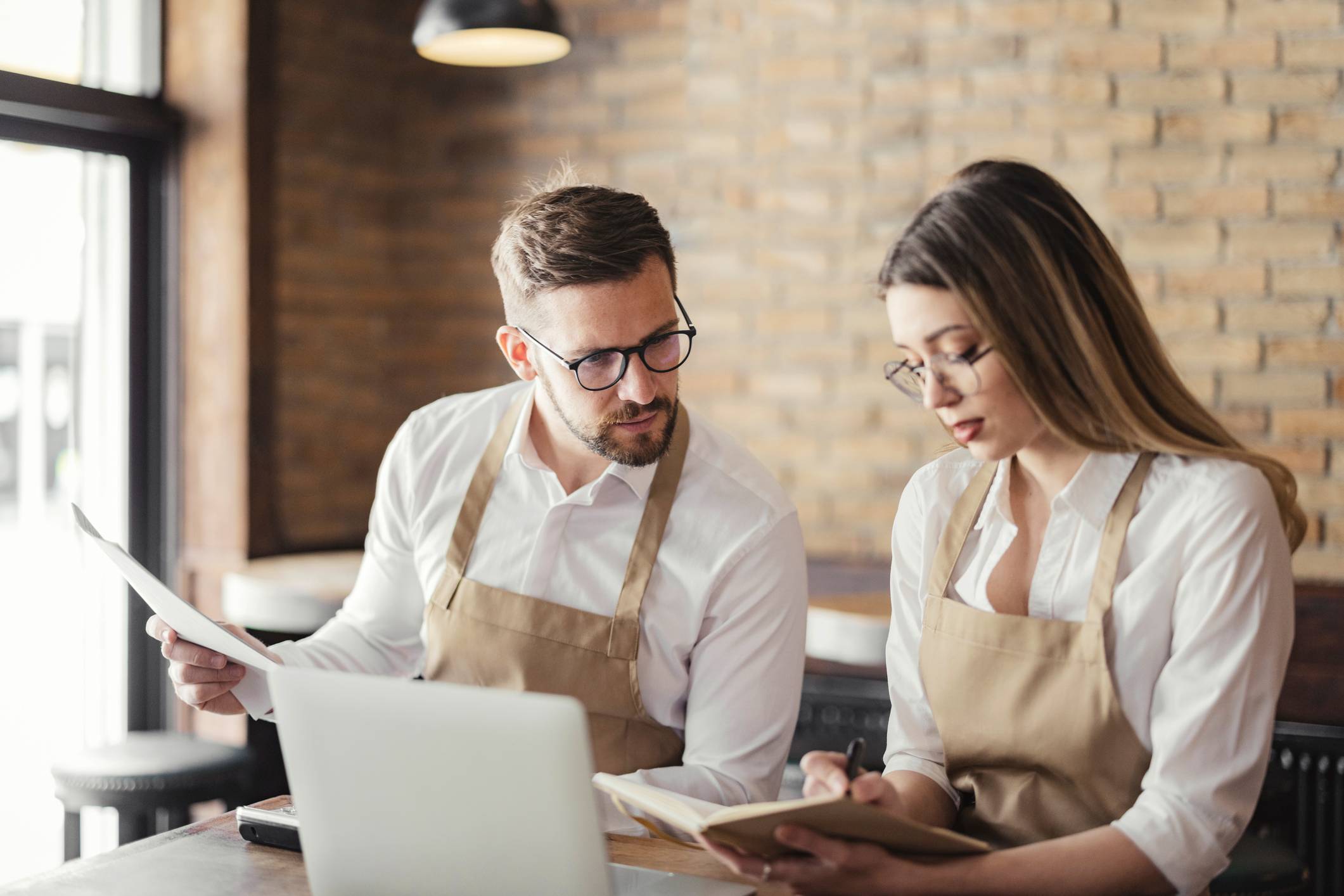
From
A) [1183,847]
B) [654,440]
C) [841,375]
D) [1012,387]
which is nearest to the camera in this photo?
[1183,847]

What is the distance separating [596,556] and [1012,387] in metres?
0.71

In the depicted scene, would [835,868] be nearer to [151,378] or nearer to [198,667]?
[198,667]

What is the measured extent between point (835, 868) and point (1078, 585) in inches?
19.0

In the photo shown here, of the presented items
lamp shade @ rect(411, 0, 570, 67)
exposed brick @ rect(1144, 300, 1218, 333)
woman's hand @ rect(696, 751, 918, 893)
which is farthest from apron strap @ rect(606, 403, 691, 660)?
exposed brick @ rect(1144, 300, 1218, 333)

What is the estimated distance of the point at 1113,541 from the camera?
61.6 inches

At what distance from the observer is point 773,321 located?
3717 mm

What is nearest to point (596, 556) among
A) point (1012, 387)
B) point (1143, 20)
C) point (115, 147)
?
point (1012, 387)

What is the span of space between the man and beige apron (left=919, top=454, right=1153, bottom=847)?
1.08 feet

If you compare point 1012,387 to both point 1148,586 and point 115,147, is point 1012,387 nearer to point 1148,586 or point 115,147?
point 1148,586

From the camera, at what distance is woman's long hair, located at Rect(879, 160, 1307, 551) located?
1.54m

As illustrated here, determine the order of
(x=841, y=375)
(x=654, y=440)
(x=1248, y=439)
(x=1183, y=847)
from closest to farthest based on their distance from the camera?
(x=1183, y=847), (x=654, y=440), (x=1248, y=439), (x=841, y=375)

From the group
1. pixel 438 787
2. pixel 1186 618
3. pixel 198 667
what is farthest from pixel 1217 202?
pixel 438 787

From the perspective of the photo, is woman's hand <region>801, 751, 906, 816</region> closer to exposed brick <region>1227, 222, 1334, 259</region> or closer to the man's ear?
the man's ear

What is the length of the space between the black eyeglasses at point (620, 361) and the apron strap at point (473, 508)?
0.23 meters
